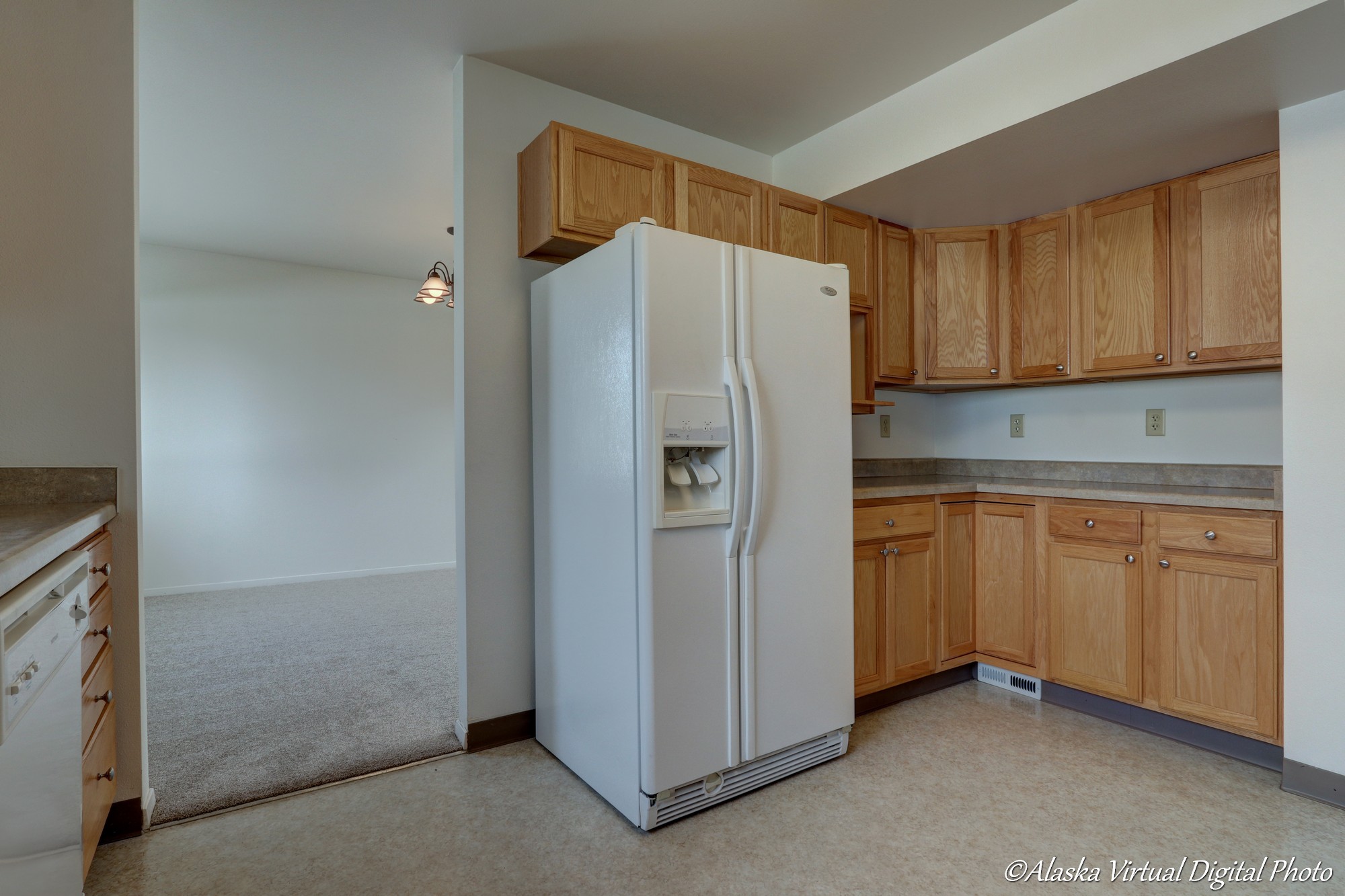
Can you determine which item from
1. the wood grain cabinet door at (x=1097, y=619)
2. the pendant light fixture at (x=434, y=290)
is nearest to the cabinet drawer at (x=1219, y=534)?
the wood grain cabinet door at (x=1097, y=619)

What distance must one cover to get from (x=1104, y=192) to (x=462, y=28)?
109 inches

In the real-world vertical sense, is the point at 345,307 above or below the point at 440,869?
above

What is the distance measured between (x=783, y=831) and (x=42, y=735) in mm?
1770

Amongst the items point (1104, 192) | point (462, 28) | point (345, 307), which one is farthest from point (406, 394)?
point (1104, 192)

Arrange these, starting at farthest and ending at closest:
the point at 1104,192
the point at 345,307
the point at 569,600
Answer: the point at 345,307
the point at 1104,192
the point at 569,600

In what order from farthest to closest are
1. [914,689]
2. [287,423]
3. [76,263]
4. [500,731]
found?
[287,423] → [914,689] → [500,731] → [76,263]

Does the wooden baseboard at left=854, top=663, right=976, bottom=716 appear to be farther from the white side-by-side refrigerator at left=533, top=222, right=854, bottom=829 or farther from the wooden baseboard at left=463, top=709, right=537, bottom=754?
the wooden baseboard at left=463, top=709, right=537, bottom=754

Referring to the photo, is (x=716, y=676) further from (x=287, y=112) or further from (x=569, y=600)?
(x=287, y=112)

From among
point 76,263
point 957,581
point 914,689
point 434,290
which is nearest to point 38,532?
point 76,263

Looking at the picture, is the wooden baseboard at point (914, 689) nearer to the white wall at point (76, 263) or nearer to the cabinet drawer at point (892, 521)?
→ the cabinet drawer at point (892, 521)

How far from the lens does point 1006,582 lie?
10.2 ft

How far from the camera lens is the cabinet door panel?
10.9 feet

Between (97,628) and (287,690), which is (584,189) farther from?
(287,690)

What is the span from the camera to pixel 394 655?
3666mm
